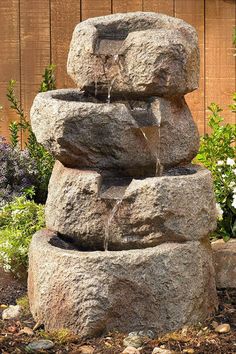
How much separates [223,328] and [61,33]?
3695 millimetres

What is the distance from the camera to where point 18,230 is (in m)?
6.14

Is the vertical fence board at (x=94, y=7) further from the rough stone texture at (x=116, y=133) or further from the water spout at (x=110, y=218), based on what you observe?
the water spout at (x=110, y=218)

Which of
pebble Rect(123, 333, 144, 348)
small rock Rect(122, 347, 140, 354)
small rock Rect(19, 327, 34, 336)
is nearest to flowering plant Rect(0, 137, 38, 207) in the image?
small rock Rect(19, 327, 34, 336)

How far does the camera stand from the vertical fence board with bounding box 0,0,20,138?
787cm

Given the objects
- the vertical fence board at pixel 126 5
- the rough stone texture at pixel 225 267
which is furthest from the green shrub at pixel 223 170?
the vertical fence board at pixel 126 5

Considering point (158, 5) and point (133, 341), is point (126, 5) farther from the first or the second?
point (133, 341)

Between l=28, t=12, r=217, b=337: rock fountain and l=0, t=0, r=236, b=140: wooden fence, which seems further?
l=0, t=0, r=236, b=140: wooden fence

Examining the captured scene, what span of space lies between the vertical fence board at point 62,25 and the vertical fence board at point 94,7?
0.05 m

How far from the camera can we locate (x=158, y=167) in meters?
5.16

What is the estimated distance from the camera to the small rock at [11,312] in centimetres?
524

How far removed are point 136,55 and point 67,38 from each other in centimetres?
299

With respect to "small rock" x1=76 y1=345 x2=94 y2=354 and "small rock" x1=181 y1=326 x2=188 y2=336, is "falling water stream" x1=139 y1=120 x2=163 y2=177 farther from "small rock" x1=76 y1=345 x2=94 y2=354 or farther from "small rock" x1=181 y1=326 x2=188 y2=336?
"small rock" x1=76 y1=345 x2=94 y2=354

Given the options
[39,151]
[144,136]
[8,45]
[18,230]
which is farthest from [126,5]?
[144,136]

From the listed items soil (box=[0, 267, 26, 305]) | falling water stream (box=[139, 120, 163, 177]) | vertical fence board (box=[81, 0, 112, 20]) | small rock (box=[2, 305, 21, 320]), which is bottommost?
soil (box=[0, 267, 26, 305])
